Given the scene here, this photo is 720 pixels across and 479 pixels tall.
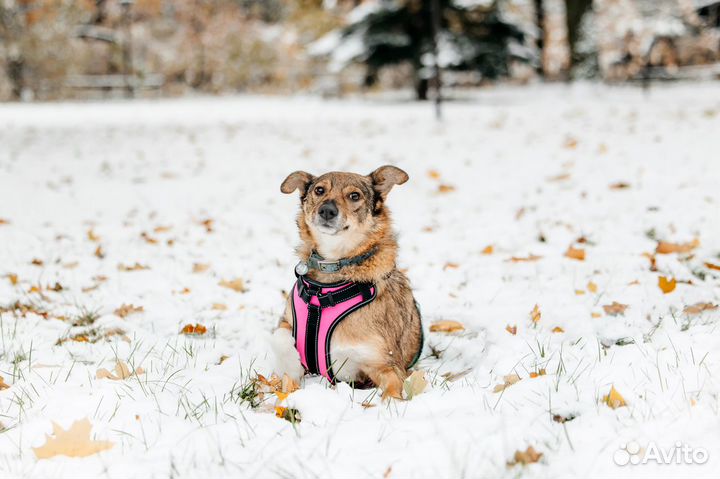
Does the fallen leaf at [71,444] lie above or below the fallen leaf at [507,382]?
above

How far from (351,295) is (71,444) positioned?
58.4 inches

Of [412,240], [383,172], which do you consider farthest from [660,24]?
[383,172]

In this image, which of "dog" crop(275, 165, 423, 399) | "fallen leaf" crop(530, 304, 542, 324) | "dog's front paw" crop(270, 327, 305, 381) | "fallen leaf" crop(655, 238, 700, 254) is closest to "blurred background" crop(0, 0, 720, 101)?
"fallen leaf" crop(655, 238, 700, 254)

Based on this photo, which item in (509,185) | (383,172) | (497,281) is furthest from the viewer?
(509,185)

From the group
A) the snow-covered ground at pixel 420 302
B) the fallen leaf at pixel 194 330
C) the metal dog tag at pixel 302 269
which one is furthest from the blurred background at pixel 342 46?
the metal dog tag at pixel 302 269

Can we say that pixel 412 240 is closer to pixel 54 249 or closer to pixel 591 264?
pixel 591 264

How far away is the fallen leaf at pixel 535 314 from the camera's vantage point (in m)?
3.93

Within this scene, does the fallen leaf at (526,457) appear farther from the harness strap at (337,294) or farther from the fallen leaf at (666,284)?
the fallen leaf at (666,284)

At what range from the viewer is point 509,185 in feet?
27.6

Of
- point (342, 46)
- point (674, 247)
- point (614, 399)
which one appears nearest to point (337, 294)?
point (614, 399)

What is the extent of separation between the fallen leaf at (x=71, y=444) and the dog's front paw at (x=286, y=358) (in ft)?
3.49

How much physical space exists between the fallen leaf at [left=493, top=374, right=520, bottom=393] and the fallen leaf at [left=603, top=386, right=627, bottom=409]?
48 centimetres

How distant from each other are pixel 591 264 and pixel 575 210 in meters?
1.93

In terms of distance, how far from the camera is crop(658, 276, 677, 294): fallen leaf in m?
4.17
